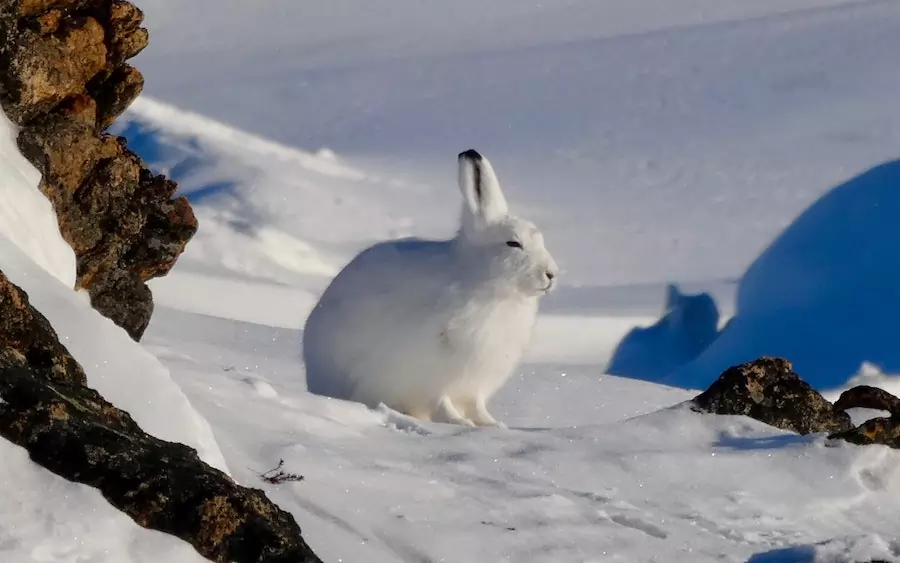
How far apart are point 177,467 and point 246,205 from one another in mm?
11054

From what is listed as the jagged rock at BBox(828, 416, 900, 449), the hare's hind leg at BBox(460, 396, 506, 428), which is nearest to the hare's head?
the hare's hind leg at BBox(460, 396, 506, 428)

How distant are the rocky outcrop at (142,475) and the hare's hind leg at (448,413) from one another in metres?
2.20

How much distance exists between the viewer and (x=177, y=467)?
218 cm

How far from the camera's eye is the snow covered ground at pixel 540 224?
3090 mm

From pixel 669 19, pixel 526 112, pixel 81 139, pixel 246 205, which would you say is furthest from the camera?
pixel 669 19

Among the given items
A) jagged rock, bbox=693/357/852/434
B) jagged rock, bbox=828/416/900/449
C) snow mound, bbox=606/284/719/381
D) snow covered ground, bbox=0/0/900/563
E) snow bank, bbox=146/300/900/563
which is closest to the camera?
snow bank, bbox=146/300/900/563

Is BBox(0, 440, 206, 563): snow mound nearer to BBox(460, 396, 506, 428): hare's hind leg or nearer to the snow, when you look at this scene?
the snow

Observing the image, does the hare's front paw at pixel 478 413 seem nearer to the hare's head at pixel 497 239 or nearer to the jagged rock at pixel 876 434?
the hare's head at pixel 497 239

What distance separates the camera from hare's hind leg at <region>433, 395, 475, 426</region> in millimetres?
4484

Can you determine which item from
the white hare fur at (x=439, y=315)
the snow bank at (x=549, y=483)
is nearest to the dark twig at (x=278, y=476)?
the snow bank at (x=549, y=483)

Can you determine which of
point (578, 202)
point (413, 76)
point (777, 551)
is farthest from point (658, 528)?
point (413, 76)

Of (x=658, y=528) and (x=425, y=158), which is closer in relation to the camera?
(x=658, y=528)

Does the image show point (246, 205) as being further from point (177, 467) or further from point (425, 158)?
point (177, 467)

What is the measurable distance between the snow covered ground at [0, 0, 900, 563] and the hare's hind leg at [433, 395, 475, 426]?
0.40m
